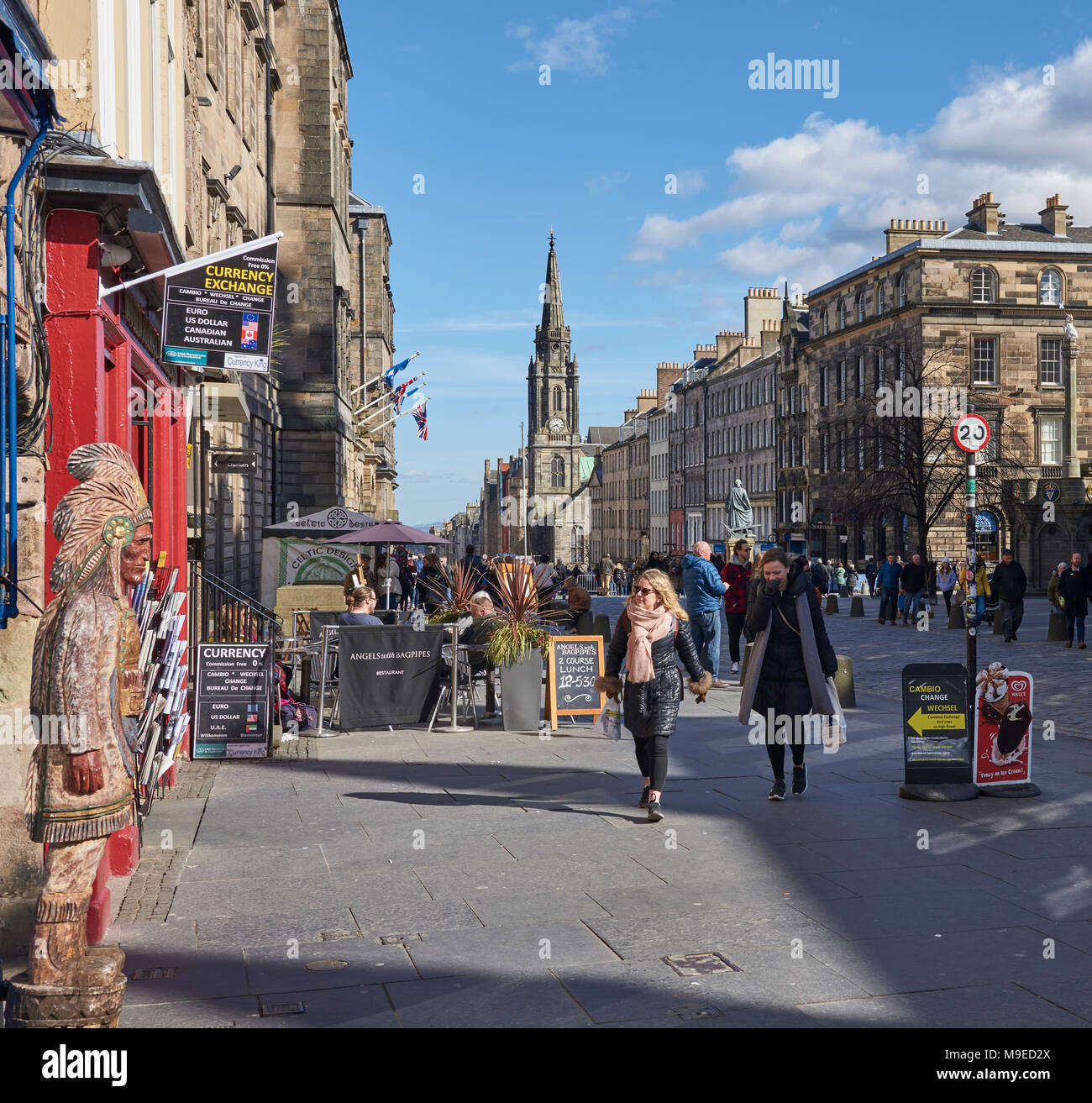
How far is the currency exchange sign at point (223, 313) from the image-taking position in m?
9.56

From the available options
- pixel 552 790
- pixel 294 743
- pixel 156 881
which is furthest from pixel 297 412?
pixel 156 881

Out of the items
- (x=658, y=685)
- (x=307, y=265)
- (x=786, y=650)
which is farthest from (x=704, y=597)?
(x=307, y=265)

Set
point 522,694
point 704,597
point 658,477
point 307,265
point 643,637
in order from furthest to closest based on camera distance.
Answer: point 658,477
point 307,265
point 704,597
point 522,694
point 643,637

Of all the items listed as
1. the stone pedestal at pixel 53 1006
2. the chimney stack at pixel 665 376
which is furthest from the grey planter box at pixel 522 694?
the chimney stack at pixel 665 376

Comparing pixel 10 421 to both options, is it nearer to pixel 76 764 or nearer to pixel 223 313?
pixel 76 764

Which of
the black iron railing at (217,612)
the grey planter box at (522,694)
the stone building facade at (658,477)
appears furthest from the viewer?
the stone building facade at (658,477)

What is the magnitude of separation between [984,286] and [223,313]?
51.4 metres

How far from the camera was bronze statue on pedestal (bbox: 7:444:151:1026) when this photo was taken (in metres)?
4.33

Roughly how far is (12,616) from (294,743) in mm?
6667

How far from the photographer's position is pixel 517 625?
514 inches

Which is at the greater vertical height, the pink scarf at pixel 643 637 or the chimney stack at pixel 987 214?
the chimney stack at pixel 987 214

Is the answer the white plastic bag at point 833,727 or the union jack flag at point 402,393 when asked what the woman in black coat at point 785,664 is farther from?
the union jack flag at point 402,393

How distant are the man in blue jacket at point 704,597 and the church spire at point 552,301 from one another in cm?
14196
